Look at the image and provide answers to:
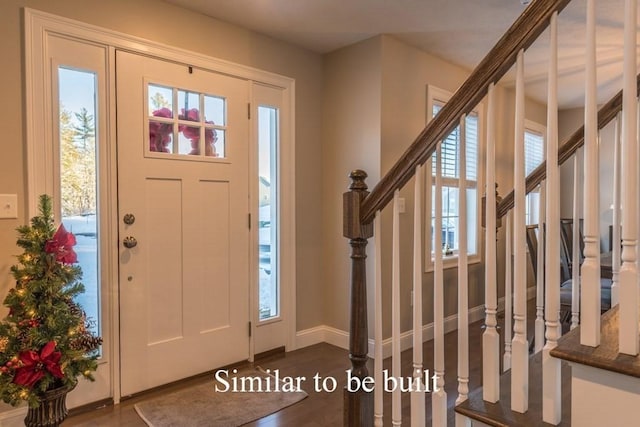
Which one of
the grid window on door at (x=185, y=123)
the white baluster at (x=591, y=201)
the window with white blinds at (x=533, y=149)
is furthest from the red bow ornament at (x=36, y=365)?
the window with white blinds at (x=533, y=149)

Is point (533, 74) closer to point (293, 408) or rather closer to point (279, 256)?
point (279, 256)

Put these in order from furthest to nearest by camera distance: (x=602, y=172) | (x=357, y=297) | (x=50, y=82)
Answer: (x=602, y=172) → (x=50, y=82) → (x=357, y=297)

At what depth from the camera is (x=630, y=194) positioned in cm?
88

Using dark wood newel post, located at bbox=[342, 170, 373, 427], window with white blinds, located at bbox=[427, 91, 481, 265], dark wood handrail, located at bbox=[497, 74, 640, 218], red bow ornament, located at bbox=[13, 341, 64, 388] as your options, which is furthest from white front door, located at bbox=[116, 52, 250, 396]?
dark wood handrail, located at bbox=[497, 74, 640, 218]

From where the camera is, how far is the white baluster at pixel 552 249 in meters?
0.99

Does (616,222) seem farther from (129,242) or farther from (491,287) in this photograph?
(129,242)

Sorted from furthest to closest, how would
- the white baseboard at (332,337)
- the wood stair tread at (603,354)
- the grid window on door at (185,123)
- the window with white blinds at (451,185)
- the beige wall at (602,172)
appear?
the beige wall at (602,172)
the window with white blinds at (451,185)
the white baseboard at (332,337)
the grid window on door at (185,123)
the wood stair tread at (603,354)

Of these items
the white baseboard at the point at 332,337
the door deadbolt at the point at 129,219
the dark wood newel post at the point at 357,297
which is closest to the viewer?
the dark wood newel post at the point at 357,297

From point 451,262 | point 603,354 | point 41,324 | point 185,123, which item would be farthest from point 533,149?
point 41,324

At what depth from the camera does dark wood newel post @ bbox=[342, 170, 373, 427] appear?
152 centimetres

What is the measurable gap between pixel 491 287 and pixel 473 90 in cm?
56

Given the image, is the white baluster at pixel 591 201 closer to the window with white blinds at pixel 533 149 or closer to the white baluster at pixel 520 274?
the white baluster at pixel 520 274

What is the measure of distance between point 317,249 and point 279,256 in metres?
0.42

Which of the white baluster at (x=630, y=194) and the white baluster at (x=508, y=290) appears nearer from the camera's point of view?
the white baluster at (x=630, y=194)
